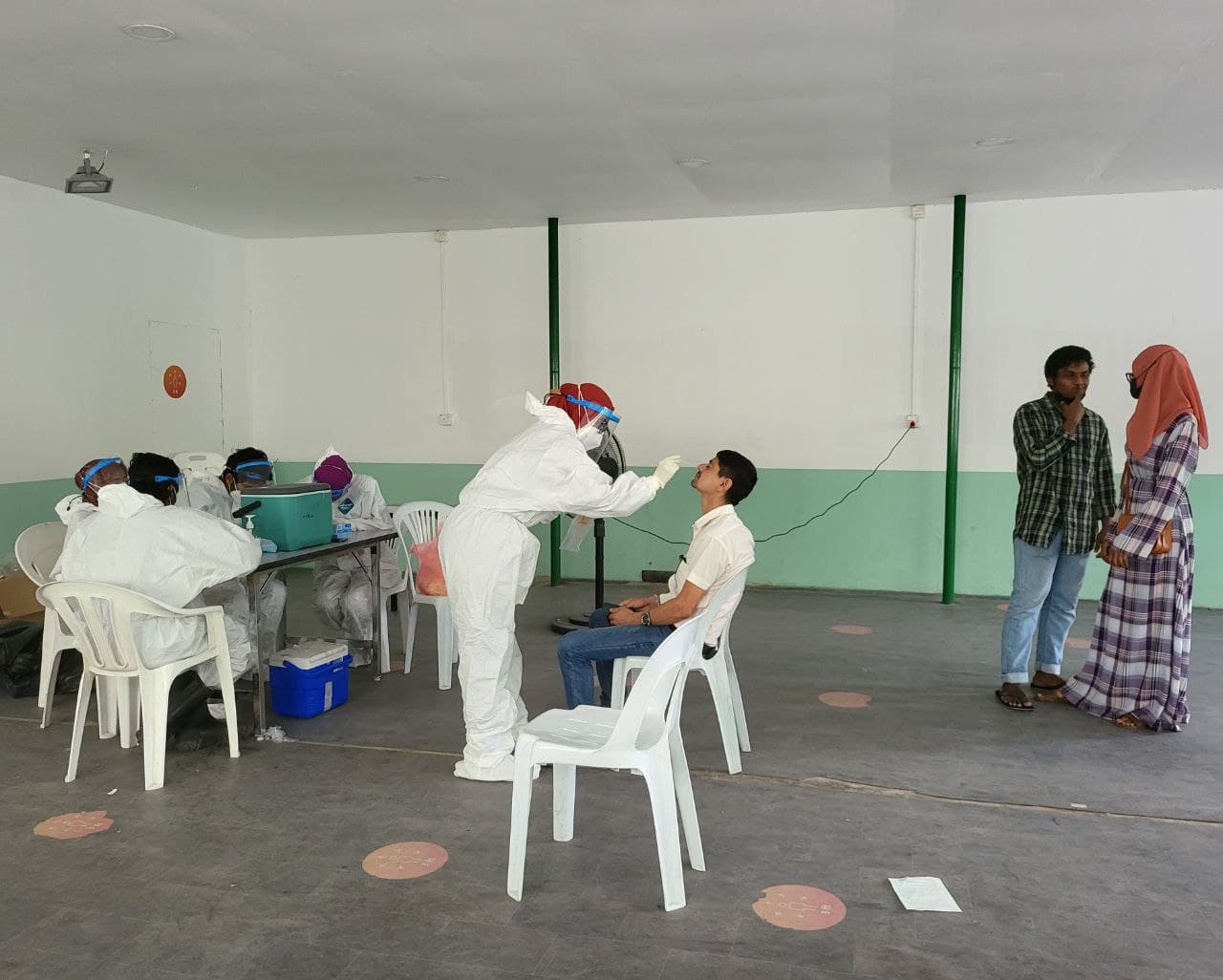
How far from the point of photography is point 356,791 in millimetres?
3406

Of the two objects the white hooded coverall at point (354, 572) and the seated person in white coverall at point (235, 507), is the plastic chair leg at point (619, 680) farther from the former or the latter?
the white hooded coverall at point (354, 572)

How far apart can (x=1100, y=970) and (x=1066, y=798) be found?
1066 millimetres

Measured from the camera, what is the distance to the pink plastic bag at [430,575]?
4.75 metres

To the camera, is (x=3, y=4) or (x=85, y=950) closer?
(x=85, y=950)

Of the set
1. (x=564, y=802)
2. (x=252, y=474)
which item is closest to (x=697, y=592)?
(x=564, y=802)

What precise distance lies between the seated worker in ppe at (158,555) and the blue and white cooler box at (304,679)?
2.02ft

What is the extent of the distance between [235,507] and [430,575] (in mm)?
1018

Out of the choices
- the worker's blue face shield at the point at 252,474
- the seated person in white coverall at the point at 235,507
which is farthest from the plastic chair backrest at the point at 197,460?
the worker's blue face shield at the point at 252,474

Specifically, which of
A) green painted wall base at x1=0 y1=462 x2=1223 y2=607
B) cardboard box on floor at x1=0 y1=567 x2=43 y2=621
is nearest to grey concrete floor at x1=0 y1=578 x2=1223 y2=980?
cardboard box on floor at x1=0 y1=567 x2=43 y2=621

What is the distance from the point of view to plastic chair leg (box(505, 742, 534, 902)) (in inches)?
102

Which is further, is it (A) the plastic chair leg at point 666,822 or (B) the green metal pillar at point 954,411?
(B) the green metal pillar at point 954,411

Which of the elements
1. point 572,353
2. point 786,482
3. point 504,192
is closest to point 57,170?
point 504,192

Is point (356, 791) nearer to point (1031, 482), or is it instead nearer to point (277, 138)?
point (1031, 482)

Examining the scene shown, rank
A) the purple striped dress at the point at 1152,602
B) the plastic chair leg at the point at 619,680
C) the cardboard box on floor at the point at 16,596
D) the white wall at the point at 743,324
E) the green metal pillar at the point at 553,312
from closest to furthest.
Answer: the plastic chair leg at the point at 619,680
the purple striped dress at the point at 1152,602
the cardboard box on floor at the point at 16,596
the white wall at the point at 743,324
the green metal pillar at the point at 553,312
